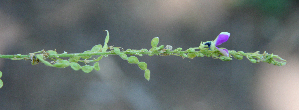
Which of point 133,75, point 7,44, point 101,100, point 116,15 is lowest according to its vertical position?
point 101,100

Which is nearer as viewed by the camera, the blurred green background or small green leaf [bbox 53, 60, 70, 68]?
small green leaf [bbox 53, 60, 70, 68]

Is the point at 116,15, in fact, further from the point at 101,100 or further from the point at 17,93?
the point at 17,93

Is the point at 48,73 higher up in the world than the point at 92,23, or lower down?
lower down

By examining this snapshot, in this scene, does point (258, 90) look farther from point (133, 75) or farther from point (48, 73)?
point (48, 73)

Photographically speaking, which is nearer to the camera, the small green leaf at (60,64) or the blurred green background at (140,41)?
the small green leaf at (60,64)

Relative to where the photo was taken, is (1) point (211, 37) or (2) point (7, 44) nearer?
(2) point (7, 44)

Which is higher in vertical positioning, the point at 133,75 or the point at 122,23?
the point at 122,23

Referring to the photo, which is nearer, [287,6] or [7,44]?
[7,44]

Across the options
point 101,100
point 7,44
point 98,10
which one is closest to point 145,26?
point 98,10

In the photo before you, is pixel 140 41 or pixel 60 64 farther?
pixel 140 41

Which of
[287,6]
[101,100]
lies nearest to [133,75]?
[101,100]
